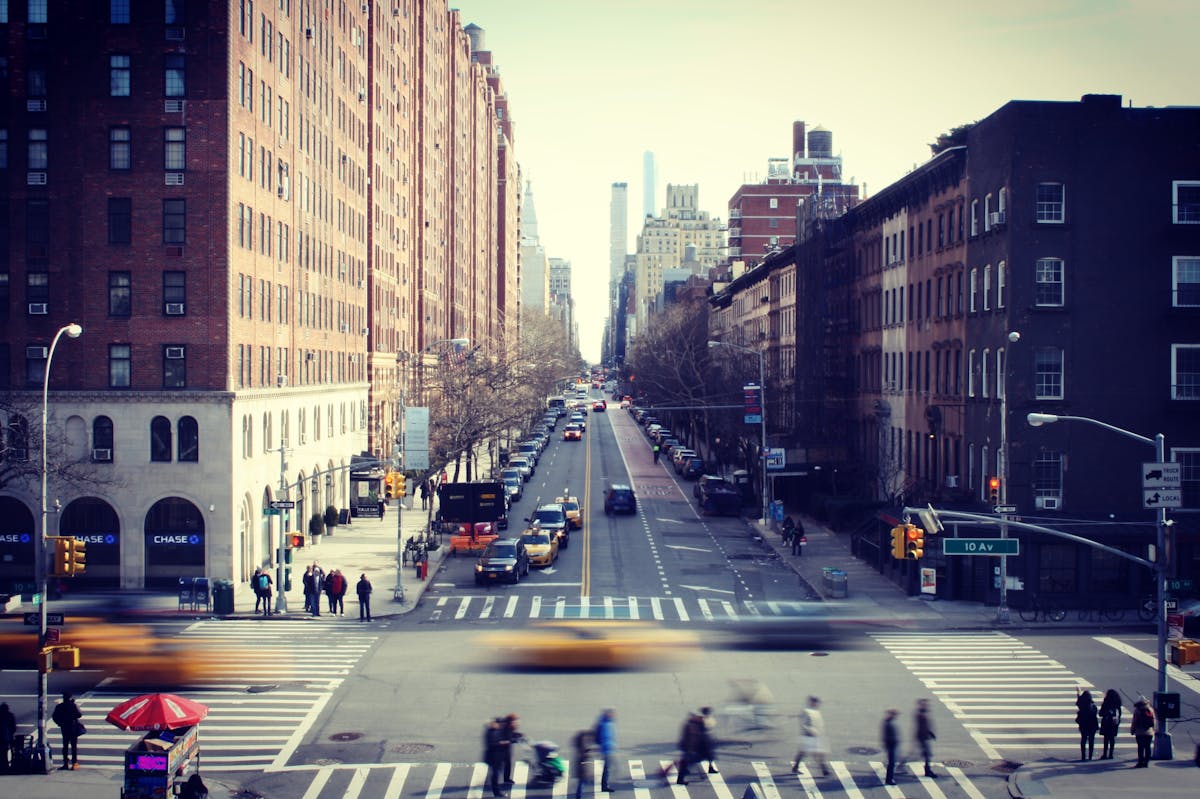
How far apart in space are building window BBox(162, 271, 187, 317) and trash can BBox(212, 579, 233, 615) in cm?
1221

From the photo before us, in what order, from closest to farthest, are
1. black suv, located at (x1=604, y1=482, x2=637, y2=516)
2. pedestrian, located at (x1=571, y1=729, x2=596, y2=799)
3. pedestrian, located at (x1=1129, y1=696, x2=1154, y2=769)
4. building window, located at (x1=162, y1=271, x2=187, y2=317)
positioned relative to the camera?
pedestrian, located at (x1=571, y1=729, x2=596, y2=799) < pedestrian, located at (x1=1129, y1=696, x2=1154, y2=769) < building window, located at (x1=162, y1=271, x2=187, y2=317) < black suv, located at (x1=604, y1=482, x2=637, y2=516)

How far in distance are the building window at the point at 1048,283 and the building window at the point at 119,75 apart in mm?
36799

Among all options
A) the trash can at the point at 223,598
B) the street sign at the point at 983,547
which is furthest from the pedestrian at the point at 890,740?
the trash can at the point at 223,598

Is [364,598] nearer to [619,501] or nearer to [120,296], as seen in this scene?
[120,296]

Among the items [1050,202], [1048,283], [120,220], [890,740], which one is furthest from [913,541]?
[120,220]

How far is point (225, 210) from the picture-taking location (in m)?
50.5

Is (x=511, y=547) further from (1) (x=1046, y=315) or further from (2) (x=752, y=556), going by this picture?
(1) (x=1046, y=315)

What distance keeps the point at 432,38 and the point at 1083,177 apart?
86.4 meters

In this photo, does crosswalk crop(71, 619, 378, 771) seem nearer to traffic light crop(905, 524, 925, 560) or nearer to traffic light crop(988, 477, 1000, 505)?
traffic light crop(905, 524, 925, 560)

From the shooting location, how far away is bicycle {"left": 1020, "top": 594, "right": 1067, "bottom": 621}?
144 feet

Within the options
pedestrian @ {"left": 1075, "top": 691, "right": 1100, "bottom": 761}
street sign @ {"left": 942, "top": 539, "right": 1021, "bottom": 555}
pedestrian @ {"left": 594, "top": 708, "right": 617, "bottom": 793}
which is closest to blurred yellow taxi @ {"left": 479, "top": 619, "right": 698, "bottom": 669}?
street sign @ {"left": 942, "top": 539, "right": 1021, "bottom": 555}

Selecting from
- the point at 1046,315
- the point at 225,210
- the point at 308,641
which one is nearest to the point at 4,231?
the point at 225,210

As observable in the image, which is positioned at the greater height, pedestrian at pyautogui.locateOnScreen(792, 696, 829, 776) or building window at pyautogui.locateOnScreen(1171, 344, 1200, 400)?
building window at pyautogui.locateOnScreen(1171, 344, 1200, 400)

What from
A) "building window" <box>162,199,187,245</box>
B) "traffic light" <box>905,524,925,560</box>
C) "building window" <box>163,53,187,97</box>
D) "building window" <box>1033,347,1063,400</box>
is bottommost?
"traffic light" <box>905,524,925,560</box>
